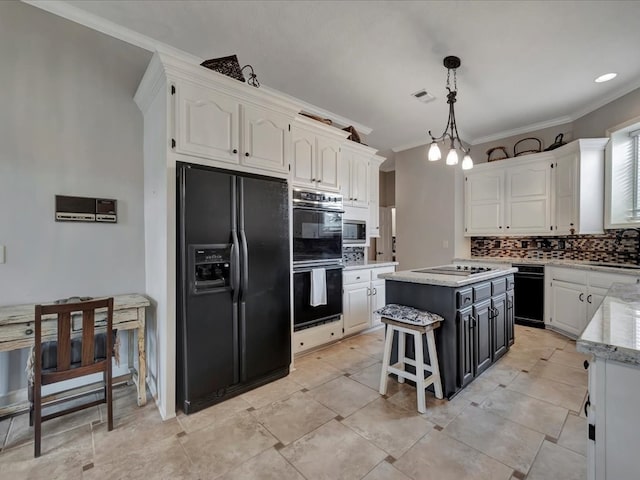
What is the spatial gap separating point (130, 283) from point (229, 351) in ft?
3.72

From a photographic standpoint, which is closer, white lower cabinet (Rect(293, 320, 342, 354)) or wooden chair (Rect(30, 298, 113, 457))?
wooden chair (Rect(30, 298, 113, 457))

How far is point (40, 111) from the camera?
225 cm

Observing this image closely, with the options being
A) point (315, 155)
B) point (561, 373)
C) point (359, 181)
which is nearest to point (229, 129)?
point (315, 155)

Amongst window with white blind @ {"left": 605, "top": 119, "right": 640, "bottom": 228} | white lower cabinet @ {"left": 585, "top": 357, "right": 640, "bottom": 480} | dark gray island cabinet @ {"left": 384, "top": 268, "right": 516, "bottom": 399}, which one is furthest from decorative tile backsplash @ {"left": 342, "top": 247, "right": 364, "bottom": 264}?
white lower cabinet @ {"left": 585, "top": 357, "right": 640, "bottom": 480}

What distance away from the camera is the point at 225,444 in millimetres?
1836

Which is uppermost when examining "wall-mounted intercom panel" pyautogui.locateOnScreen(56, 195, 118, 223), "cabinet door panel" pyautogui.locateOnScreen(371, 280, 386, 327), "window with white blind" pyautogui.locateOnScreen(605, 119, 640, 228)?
"window with white blind" pyautogui.locateOnScreen(605, 119, 640, 228)

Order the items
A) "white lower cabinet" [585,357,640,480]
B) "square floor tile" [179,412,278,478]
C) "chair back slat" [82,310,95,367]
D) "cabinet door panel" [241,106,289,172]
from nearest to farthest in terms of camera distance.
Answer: "white lower cabinet" [585,357,640,480] < "square floor tile" [179,412,278,478] < "chair back slat" [82,310,95,367] < "cabinet door panel" [241,106,289,172]

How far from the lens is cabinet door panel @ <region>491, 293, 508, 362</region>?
2.82 metres

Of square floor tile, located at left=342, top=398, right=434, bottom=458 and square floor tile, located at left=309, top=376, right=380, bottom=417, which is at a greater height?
square floor tile, located at left=342, top=398, right=434, bottom=458

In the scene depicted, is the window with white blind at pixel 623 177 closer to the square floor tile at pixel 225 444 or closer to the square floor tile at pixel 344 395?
the square floor tile at pixel 344 395

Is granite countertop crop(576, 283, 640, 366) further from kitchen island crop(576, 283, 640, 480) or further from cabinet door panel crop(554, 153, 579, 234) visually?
cabinet door panel crop(554, 153, 579, 234)

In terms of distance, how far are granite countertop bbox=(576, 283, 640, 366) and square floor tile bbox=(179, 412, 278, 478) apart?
1.74 m

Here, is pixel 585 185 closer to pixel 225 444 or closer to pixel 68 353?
pixel 225 444

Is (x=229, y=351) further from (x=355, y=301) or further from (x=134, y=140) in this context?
(x=134, y=140)
